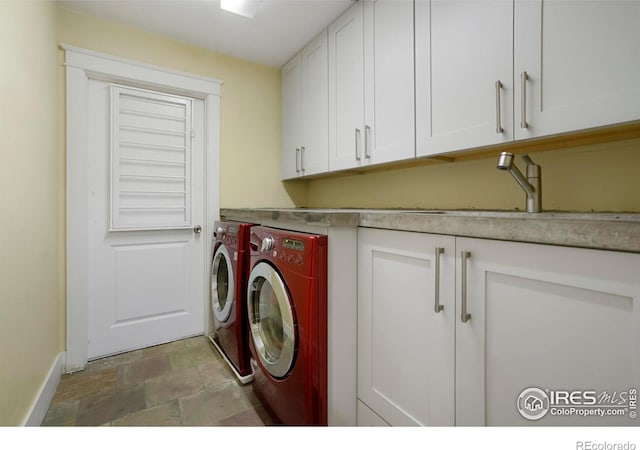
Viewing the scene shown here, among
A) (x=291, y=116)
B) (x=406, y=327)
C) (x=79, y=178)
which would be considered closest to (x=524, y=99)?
(x=406, y=327)

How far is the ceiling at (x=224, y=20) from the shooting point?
1853mm

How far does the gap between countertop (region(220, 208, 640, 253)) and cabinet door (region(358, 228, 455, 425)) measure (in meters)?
0.04

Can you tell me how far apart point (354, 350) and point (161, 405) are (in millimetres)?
1118

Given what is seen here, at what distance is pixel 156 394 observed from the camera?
1603 millimetres

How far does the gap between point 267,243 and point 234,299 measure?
1.94 feet

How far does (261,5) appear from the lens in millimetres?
1852

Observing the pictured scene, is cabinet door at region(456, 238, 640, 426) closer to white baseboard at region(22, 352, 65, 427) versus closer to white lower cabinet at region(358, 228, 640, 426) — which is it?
white lower cabinet at region(358, 228, 640, 426)

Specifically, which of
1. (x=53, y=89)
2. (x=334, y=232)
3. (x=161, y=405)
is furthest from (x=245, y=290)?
(x=53, y=89)

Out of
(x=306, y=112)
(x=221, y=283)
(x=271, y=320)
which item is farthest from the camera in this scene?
(x=306, y=112)

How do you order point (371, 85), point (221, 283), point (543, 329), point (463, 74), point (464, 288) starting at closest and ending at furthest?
point (543, 329), point (464, 288), point (463, 74), point (371, 85), point (221, 283)

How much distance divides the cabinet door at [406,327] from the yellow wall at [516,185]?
779 millimetres

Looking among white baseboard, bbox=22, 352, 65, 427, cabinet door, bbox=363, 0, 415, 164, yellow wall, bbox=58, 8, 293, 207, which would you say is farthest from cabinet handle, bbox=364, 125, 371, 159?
white baseboard, bbox=22, 352, 65, 427

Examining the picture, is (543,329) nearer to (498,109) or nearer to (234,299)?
(498,109)
